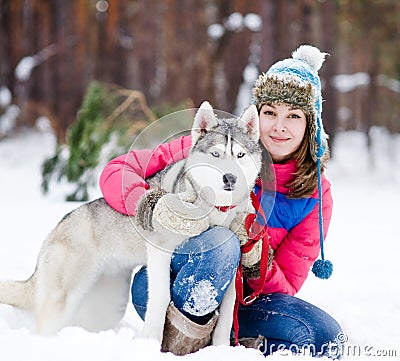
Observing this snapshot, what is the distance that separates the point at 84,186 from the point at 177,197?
3.79m

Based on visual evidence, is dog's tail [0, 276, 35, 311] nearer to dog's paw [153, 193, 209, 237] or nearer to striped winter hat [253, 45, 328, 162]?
dog's paw [153, 193, 209, 237]

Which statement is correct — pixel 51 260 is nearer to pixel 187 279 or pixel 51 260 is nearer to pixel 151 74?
pixel 187 279

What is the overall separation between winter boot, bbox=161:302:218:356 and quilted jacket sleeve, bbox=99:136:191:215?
45 cm

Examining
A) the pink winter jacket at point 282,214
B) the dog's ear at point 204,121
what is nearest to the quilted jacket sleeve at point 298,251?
the pink winter jacket at point 282,214

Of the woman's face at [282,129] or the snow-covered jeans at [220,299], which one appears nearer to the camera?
the snow-covered jeans at [220,299]

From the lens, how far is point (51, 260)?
231cm

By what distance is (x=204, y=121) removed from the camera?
2.00m

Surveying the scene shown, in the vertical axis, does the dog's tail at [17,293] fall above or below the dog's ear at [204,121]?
below

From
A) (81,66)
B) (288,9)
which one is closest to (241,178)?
(288,9)

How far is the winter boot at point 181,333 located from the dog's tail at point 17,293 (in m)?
0.72

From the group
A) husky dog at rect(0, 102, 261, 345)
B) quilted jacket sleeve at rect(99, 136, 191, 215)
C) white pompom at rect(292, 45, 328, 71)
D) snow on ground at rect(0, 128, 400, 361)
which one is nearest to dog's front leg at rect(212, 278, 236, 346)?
husky dog at rect(0, 102, 261, 345)

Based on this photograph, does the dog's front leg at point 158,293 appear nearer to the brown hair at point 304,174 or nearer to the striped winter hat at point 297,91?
the brown hair at point 304,174

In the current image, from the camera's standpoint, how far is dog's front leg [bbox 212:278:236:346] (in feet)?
6.95

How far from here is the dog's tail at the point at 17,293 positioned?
Result: 2408 millimetres
